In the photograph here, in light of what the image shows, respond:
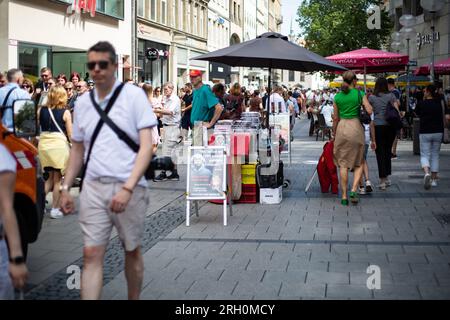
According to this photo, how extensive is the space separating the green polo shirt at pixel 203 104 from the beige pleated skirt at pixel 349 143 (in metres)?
2.28

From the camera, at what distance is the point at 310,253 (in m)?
7.79

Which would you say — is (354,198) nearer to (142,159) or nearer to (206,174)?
(206,174)

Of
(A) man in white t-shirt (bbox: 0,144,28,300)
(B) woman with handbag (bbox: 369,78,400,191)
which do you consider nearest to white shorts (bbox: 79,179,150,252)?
Result: (A) man in white t-shirt (bbox: 0,144,28,300)

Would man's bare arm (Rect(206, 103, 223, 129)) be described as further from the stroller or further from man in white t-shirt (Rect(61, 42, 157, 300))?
man in white t-shirt (Rect(61, 42, 157, 300))

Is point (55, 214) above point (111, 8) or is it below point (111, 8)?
below

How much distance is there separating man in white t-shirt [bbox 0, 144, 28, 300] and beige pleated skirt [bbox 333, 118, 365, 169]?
7.74 meters

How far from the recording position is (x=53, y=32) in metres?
24.9

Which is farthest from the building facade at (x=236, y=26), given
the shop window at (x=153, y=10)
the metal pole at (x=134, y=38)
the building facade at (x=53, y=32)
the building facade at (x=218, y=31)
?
the building facade at (x=53, y=32)

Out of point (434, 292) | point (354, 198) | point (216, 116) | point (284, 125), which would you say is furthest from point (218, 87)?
point (434, 292)

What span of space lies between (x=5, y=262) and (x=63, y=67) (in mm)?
23015

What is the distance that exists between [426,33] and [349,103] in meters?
33.3

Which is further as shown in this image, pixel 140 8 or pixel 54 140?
pixel 140 8
